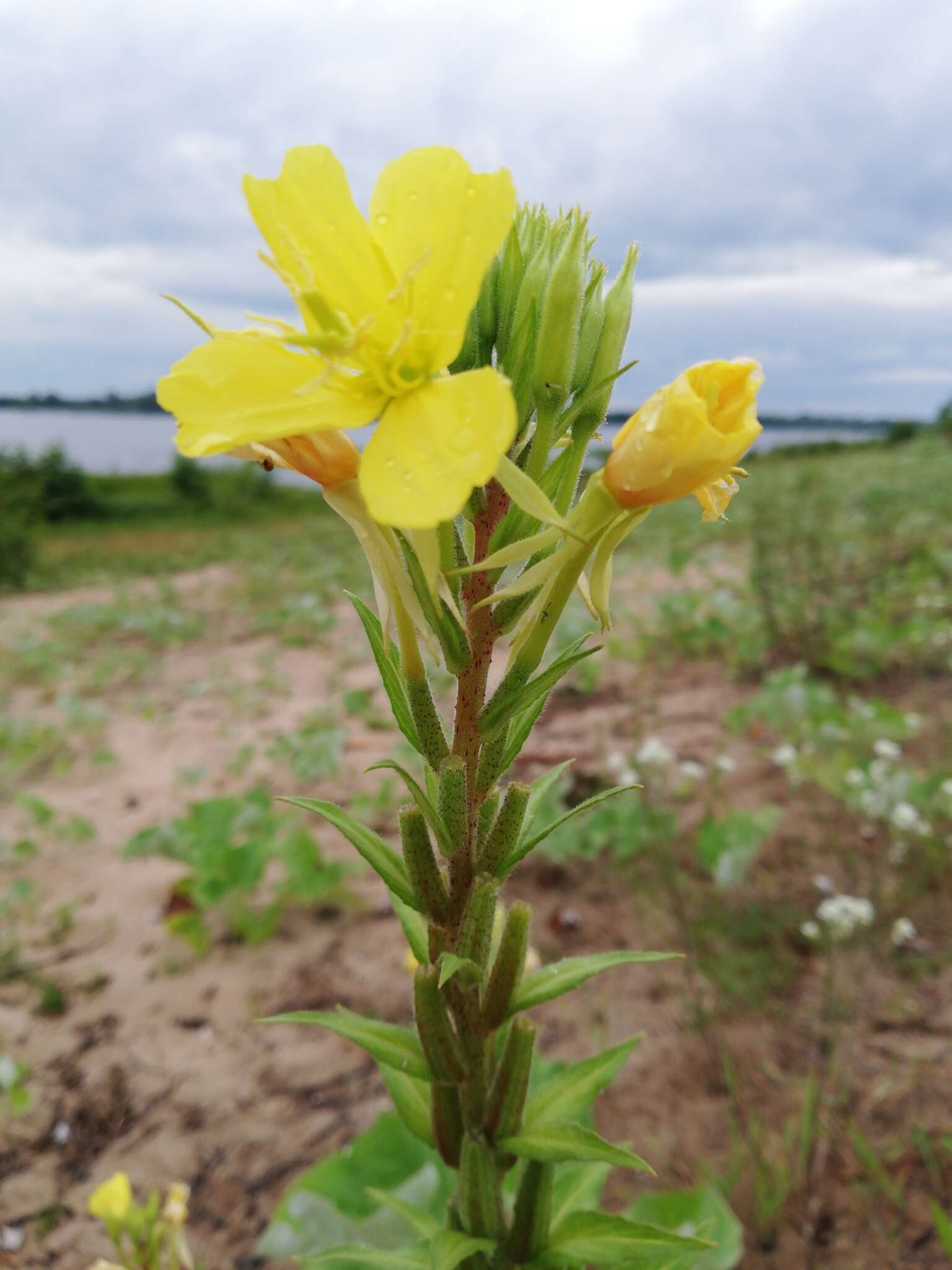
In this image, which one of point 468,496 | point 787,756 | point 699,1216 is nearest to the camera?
point 468,496

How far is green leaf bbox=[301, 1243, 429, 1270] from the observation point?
99 cm

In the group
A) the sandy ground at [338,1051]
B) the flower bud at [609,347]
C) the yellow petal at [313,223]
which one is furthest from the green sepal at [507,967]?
the sandy ground at [338,1051]

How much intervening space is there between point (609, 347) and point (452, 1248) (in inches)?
36.7

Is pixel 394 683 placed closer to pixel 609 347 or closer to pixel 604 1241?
pixel 609 347

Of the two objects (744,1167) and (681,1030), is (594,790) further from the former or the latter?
(744,1167)

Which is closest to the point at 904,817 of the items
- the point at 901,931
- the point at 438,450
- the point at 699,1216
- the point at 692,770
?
the point at 901,931

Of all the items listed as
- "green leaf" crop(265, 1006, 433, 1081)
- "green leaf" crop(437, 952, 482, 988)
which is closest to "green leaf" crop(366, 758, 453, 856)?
"green leaf" crop(437, 952, 482, 988)

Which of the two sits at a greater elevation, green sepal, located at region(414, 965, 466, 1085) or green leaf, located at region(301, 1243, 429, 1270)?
green sepal, located at region(414, 965, 466, 1085)

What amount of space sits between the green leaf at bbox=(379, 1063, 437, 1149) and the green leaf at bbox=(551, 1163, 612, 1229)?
339 millimetres

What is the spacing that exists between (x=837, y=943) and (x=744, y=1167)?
69 cm

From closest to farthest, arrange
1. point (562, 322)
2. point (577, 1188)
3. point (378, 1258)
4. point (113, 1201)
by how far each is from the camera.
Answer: point (562, 322), point (378, 1258), point (577, 1188), point (113, 1201)

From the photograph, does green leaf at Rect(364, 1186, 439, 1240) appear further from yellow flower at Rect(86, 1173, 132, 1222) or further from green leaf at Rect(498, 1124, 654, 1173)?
yellow flower at Rect(86, 1173, 132, 1222)

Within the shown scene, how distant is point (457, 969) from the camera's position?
81 cm

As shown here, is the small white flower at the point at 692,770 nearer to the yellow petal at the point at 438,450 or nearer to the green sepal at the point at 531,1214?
the green sepal at the point at 531,1214
